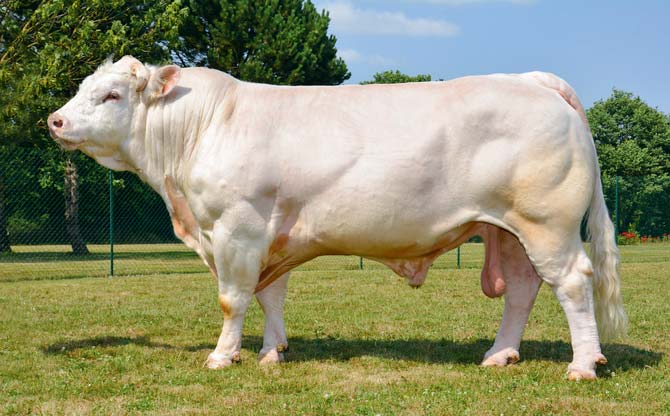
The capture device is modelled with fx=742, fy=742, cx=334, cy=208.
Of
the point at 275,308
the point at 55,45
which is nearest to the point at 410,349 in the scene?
the point at 275,308

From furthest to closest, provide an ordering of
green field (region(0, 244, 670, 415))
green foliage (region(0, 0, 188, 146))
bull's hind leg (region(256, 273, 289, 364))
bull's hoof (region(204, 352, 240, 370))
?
green foliage (region(0, 0, 188, 146)) → bull's hind leg (region(256, 273, 289, 364)) → bull's hoof (region(204, 352, 240, 370)) → green field (region(0, 244, 670, 415))

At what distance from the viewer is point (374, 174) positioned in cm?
548

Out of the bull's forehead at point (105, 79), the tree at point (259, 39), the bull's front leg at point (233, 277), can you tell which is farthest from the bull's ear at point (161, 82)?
the tree at point (259, 39)

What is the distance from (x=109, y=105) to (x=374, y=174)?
2.28 m

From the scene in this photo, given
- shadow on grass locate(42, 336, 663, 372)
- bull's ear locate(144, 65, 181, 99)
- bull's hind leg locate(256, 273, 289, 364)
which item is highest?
bull's ear locate(144, 65, 181, 99)

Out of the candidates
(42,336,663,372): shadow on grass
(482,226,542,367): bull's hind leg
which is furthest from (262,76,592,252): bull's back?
(42,336,663,372): shadow on grass

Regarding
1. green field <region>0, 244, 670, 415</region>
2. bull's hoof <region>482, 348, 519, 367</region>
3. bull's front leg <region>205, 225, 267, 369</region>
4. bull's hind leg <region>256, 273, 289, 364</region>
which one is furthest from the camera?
bull's hind leg <region>256, 273, 289, 364</region>

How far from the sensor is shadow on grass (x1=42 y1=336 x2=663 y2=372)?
20.2 feet

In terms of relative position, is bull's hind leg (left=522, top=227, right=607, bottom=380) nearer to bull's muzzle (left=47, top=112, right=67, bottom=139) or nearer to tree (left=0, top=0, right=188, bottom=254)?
bull's muzzle (left=47, top=112, right=67, bottom=139)

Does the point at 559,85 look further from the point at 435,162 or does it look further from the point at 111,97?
the point at 111,97

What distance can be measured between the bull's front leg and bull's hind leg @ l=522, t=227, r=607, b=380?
206cm

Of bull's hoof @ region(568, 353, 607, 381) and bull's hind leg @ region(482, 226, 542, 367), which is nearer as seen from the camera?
bull's hoof @ region(568, 353, 607, 381)

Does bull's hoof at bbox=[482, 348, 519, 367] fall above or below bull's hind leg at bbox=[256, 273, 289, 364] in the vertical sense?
below

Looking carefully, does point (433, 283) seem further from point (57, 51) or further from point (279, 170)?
point (57, 51)
